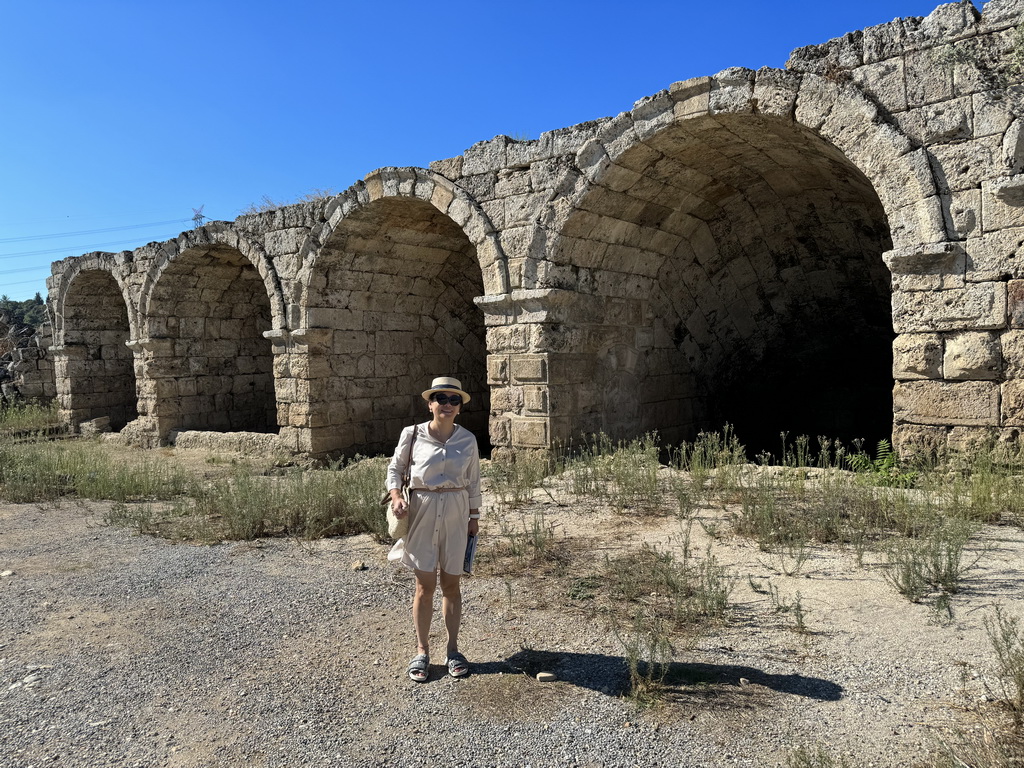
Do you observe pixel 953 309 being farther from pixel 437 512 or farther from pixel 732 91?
pixel 437 512

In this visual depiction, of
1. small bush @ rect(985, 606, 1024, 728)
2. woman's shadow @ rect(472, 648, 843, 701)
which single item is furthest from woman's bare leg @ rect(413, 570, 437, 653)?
small bush @ rect(985, 606, 1024, 728)

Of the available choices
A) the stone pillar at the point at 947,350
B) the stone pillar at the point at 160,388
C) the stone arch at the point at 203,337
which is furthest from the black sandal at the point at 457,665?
the stone pillar at the point at 160,388

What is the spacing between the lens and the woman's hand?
3004 millimetres

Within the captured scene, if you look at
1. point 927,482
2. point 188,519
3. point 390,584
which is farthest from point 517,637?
point 188,519

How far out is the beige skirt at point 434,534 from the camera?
3029mm

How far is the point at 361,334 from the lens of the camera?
373 inches

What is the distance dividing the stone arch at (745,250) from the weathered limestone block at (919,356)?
2.23ft

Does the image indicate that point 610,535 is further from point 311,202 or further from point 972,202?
point 311,202

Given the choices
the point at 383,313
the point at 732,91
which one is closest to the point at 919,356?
the point at 732,91

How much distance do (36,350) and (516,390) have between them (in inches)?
477

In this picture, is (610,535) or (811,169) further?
(811,169)

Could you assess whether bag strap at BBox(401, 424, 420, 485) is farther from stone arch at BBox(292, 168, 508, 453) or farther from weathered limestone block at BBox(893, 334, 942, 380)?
stone arch at BBox(292, 168, 508, 453)

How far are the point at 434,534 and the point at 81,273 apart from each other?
40.4 ft

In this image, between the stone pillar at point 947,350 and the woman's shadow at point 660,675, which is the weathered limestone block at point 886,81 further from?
the woman's shadow at point 660,675
